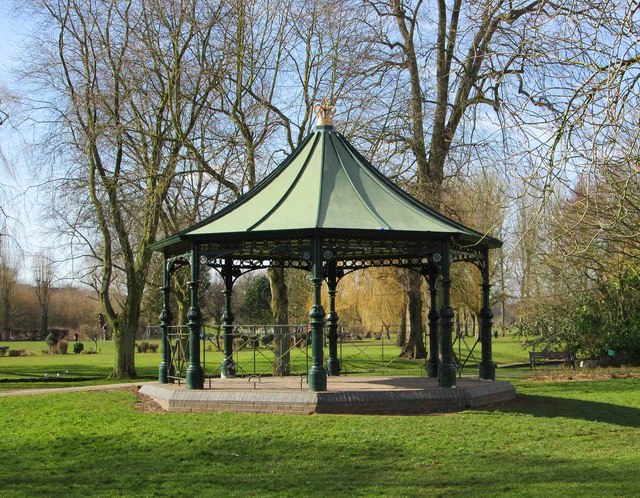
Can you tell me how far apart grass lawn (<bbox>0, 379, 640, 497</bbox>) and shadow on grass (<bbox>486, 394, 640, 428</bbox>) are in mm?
36

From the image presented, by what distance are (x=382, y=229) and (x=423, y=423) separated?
3.45 metres

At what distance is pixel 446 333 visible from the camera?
14969 mm

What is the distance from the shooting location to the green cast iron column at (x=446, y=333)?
14820mm

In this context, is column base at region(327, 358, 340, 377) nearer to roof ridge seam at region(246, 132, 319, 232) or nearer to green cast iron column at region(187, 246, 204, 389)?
green cast iron column at region(187, 246, 204, 389)

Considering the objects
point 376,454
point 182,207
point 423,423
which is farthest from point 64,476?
point 182,207

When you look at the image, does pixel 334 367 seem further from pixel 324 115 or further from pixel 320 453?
pixel 320 453

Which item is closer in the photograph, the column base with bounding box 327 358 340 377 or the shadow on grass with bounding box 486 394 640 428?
the shadow on grass with bounding box 486 394 640 428

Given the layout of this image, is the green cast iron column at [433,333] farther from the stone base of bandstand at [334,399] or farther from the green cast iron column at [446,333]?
the green cast iron column at [446,333]

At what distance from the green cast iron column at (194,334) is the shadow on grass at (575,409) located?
5.44 metres

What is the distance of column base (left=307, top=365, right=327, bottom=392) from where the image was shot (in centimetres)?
1415

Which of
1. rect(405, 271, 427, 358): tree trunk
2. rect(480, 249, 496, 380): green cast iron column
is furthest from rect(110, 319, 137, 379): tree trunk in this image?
rect(480, 249, 496, 380): green cast iron column

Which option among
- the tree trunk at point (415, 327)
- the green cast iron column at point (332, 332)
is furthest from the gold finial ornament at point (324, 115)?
the tree trunk at point (415, 327)

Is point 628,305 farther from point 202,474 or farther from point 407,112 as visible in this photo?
point 202,474


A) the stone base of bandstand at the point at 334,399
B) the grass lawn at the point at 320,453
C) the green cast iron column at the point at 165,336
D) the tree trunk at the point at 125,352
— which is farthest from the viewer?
the tree trunk at the point at 125,352
